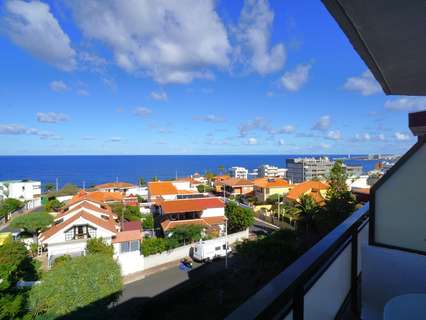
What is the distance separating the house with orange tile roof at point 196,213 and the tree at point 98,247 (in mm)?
4903

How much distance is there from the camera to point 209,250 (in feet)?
46.9

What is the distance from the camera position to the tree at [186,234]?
15695mm

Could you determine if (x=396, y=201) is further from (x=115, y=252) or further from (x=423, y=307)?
(x=115, y=252)

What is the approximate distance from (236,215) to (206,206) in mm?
2269

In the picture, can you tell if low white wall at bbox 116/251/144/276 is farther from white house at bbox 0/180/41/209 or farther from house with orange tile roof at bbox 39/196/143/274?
white house at bbox 0/180/41/209

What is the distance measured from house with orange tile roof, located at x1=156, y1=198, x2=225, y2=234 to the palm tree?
5.48m

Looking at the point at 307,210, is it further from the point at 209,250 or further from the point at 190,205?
the point at 190,205

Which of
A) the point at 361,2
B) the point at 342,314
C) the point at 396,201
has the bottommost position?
the point at 342,314

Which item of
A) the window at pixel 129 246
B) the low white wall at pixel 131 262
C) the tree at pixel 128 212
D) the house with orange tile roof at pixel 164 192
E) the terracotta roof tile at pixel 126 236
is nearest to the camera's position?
the low white wall at pixel 131 262

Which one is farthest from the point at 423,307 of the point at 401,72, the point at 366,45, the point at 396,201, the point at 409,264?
the point at 401,72

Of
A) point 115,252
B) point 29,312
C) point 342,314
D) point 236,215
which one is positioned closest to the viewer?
point 342,314

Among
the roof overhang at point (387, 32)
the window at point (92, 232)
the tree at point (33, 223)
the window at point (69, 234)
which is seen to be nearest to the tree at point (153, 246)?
the window at point (92, 232)

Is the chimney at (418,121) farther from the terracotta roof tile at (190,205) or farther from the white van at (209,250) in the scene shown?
the terracotta roof tile at (190,205)

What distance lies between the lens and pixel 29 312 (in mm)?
7297
